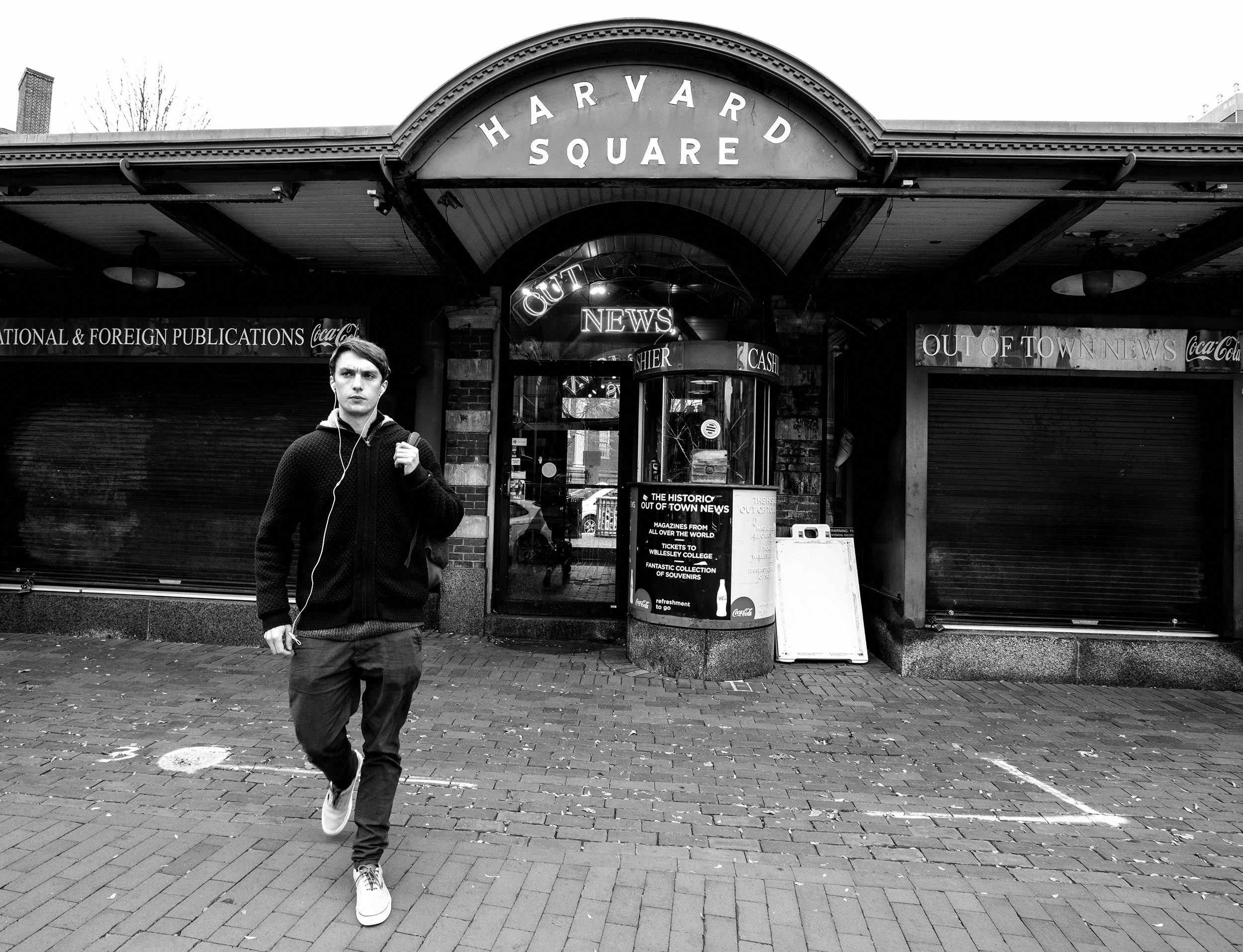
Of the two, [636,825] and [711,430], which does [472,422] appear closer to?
[711,430]

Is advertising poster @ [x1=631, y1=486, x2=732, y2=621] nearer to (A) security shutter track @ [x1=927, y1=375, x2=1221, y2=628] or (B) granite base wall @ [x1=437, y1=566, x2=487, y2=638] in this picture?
(B) granite base wall @ [x1=437, y1=566, x2=487, y2=638]

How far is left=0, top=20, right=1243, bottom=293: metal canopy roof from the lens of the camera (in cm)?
496

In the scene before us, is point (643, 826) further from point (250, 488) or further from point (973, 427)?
point (250, 488)

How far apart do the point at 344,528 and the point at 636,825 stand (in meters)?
2.06

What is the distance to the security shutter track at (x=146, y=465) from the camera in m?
7.60

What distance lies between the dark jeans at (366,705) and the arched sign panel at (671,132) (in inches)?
143

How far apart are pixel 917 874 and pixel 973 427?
4959 mm

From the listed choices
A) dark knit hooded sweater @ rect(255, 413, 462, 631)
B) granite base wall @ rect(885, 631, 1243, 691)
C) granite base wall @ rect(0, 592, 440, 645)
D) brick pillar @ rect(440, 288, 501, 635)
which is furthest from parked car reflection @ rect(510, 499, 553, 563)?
dark knit hooded sweater @ rect(255, 413, 462, 631)

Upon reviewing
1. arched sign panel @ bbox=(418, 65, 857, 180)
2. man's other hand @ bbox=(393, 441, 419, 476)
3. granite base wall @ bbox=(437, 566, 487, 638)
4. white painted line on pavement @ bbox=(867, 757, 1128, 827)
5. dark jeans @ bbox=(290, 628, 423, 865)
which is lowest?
white painted line on pavement @ bbox=(867, 757, 1128, 827)

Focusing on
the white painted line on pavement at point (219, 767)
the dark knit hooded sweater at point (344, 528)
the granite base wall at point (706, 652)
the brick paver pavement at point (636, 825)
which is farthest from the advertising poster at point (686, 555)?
the dark knit hooded sweater at point (344, 528)

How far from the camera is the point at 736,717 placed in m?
5.32

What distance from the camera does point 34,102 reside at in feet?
28.2

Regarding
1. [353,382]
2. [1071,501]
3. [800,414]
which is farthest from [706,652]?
[353,382]

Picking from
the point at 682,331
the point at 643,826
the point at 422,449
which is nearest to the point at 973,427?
the point at 682,331
